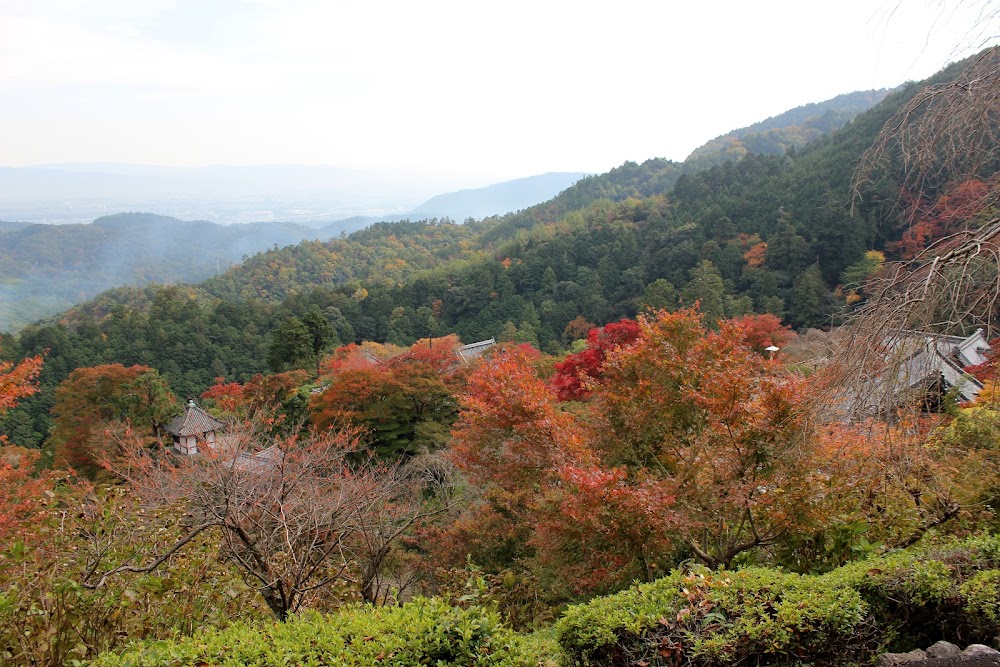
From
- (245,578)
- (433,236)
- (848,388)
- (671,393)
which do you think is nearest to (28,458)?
(245,578)

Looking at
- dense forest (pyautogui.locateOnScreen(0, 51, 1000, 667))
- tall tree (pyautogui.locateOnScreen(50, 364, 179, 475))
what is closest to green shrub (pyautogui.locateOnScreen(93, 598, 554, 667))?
dense forest (pyautogui.locateOnScreen(0, 51, 1000, 667))

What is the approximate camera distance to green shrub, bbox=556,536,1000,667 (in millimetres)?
2779

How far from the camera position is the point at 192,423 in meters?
16.2

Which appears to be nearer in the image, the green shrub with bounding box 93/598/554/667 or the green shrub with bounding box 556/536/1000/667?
the green shrub with bounding box 93/598/554/667

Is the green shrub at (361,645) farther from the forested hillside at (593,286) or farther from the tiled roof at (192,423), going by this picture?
the forested hillside at (593,286)

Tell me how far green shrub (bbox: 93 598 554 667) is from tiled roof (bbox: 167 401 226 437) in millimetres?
14825

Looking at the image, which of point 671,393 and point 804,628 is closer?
point 804,628

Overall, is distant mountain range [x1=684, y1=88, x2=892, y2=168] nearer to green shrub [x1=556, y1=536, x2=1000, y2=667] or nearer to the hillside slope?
the hillside slope

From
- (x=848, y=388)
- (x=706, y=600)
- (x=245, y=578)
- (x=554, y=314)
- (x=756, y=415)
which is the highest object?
(x=848, y=388)

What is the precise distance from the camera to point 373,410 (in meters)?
13.5

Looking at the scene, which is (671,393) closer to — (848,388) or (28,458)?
(848,388)

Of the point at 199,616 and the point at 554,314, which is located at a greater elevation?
the point at 199,616

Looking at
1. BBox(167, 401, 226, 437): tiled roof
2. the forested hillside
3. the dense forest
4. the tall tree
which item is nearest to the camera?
the dense forest

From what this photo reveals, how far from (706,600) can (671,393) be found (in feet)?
9.99
